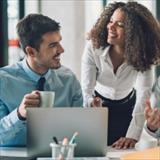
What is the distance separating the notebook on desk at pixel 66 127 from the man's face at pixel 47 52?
0.62 m

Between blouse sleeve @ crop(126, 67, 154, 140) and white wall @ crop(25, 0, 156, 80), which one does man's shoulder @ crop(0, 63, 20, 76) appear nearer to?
blouse sleeve @ crop(126, 67, 154, 140)

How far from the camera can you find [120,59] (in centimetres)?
280

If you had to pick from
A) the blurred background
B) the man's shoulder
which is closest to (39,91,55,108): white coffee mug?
the man's shoulder

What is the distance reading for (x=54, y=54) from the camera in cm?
226

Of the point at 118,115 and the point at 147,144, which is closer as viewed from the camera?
the point at 147,144

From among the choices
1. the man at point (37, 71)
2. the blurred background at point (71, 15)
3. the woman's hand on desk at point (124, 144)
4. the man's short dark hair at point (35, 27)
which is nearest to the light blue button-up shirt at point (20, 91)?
the man at point (37, 71)

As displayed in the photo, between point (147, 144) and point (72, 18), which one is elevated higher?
point (72, 18)

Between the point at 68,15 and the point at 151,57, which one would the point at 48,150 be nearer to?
the point at 151,57

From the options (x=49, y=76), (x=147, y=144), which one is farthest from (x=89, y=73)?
(x=147, y=144)

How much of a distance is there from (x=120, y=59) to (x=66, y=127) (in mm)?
1215

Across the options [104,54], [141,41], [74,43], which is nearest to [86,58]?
[104,54]

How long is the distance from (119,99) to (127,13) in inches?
23.7

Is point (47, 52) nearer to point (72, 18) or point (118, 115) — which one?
point (118, 115)

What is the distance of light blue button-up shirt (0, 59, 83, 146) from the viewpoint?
2008mm
